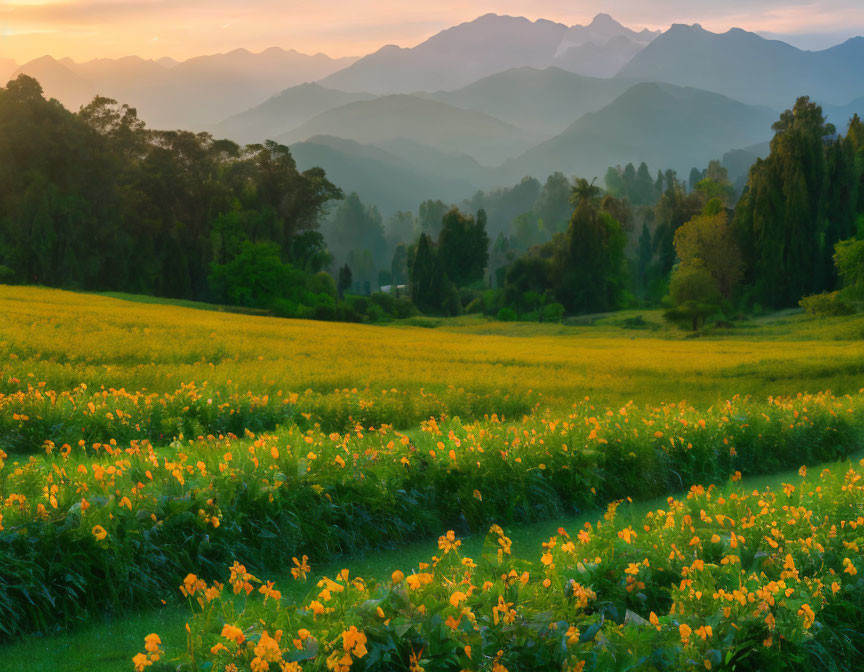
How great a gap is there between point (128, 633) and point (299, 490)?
247 centimetres

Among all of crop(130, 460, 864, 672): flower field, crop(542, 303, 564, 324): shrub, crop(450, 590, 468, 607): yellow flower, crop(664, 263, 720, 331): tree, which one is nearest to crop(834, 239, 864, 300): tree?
crop(664, 263, 720, 331): tree

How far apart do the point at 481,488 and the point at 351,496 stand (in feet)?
5.78

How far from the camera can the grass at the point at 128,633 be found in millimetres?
6059

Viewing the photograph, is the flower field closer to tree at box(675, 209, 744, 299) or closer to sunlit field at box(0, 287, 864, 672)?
sunlit field at box(0, 287, 864, 672)

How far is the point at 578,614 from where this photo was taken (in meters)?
6.00

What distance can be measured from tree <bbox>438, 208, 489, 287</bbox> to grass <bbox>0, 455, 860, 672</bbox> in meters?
83.0

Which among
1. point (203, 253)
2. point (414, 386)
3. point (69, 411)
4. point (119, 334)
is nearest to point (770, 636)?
point (69, 411)

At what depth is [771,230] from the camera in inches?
2469

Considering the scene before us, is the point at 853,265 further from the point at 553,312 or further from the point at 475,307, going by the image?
the point at 475,307

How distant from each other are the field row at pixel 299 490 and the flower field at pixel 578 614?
1.13 metres

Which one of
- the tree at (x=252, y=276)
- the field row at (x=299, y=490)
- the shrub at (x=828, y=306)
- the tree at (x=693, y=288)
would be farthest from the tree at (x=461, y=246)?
the field row at (x=299, y=490)

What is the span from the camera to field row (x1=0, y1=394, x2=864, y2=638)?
23.2ft

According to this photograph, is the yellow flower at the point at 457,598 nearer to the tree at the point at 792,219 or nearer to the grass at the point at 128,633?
the grass at the point at 128,633

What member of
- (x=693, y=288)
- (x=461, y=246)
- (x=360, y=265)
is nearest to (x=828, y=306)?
(x=693, y=288)
